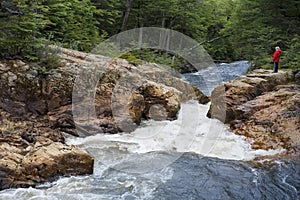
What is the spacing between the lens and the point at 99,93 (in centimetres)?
894

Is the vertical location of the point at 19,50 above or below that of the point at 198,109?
above

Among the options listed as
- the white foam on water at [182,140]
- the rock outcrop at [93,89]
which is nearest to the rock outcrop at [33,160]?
the rock outcrop at [93,89]

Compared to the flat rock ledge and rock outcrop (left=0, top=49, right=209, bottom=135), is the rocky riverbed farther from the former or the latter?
the flat rock ledge

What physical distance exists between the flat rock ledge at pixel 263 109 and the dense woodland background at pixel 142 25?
229cm

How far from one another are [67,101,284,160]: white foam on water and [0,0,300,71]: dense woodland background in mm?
2747

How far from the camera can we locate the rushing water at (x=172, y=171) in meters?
5.41

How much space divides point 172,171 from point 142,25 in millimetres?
16781

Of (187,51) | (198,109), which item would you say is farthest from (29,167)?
(187,51)

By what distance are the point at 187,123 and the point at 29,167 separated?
18.1 ft

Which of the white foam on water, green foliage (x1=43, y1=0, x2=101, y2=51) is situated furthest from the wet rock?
green foliage (x1=43, y1=0, x2=101, y2=51)

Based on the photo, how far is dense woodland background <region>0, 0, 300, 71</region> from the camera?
8.09 m

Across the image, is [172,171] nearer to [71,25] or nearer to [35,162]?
[35,162]

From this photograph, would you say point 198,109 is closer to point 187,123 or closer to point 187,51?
point 187,123

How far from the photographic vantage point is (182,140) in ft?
28.3
